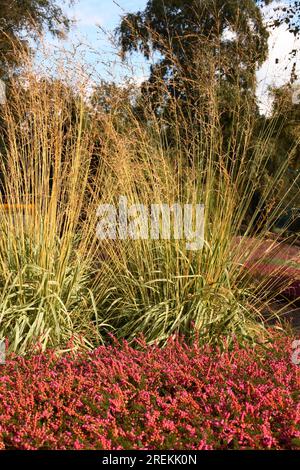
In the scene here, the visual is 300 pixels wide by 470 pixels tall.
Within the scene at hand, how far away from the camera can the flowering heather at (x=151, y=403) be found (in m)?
1.87

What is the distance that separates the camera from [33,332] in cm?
296

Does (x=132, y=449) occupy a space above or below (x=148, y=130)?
below

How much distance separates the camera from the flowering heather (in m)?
1.87

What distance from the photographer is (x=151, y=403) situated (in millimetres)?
2121

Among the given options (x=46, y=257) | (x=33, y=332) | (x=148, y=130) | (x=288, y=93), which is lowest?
(x=33, y=332)

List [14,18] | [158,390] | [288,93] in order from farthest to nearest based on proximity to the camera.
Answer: [14,18]
[288,93]
[158,390]

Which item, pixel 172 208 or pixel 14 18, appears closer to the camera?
pixel 172 208
